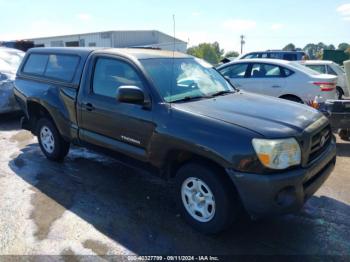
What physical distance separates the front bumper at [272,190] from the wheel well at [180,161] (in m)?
0.32

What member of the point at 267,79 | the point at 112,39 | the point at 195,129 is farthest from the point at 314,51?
the point at 195,129

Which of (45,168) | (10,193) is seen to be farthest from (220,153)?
(45,168)

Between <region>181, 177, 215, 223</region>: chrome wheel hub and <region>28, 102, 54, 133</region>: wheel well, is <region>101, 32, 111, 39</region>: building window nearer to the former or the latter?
<region>28, 102, 54, 133</region>: wheel well

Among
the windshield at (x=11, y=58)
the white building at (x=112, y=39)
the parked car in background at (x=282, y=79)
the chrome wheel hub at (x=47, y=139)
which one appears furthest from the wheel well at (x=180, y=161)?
the white building at (x=112, y=39)

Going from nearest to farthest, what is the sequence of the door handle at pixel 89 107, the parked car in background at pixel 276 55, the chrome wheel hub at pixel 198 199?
1. the chrome wheel hub at pixel 198 199
2. the door handle at pixel 89 107
3. the parked car in background at pixel 276 55

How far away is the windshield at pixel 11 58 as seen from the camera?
9.58m

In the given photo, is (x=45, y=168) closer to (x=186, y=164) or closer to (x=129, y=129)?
(x=129, y=129)

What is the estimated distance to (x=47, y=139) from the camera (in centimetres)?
580

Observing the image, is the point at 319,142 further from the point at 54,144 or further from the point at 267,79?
the point at 267,79

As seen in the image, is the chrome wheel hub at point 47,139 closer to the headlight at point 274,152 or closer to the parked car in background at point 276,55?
the headlight at point 274,152

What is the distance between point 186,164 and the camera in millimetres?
3715

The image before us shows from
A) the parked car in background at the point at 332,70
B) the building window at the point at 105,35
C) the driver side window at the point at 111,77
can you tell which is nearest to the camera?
the driver side window at the point at 111,77

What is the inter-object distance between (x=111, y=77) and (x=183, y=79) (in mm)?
931

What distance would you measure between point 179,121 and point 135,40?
41.3 m
